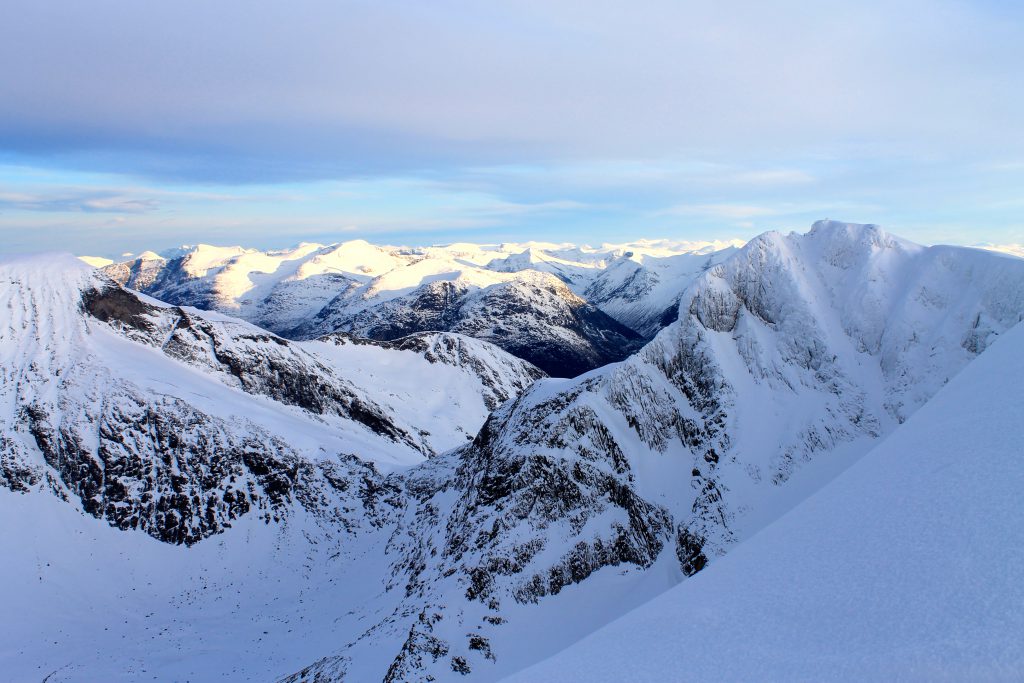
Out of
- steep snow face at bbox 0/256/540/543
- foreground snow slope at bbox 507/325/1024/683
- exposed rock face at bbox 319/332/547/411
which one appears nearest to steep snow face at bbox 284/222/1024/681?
steep snow face at bbox 0/256/540/543

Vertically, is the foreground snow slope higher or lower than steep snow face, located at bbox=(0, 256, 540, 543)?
higher

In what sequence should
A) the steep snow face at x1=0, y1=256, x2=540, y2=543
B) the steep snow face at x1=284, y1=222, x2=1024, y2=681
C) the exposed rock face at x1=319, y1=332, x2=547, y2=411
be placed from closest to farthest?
the steep snow face at x1=284, y1=222, x2=1024, y2=681 < the steep snow face at x1=0, y1=256, x2=540, y2=543 < the exposed rock face at x1=319, y1=332, x2=547, y2=411

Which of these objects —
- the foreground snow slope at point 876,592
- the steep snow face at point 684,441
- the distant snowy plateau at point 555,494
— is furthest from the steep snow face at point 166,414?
the foreground snow slope at point 876,592

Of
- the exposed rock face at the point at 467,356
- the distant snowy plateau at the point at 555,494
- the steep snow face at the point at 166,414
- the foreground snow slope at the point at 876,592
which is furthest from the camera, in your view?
the exposed rock face at the point at 467,356

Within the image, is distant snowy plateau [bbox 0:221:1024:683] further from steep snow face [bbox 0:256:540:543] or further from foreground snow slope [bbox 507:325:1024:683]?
steep snow face [bbox 0:256:540:543]

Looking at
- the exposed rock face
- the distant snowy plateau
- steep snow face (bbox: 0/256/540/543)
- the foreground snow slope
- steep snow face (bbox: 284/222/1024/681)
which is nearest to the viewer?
the foreground snow slope

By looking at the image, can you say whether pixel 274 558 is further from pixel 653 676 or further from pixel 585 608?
pixel 653 676

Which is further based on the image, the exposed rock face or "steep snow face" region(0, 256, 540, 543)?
the exposed rock face

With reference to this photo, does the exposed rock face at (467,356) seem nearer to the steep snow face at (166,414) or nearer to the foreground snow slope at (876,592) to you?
the steep snow face at (166,414)
